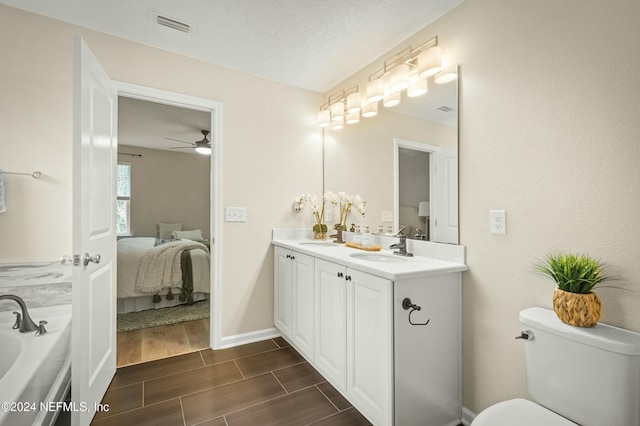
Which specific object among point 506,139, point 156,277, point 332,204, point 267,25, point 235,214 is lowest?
point 156,277

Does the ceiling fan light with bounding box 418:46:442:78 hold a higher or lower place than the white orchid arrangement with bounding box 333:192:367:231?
higher

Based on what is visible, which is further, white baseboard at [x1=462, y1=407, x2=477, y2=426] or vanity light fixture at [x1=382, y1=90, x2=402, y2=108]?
vanity light fixture at [x1=382, y1=90, x2=402, y2=108]

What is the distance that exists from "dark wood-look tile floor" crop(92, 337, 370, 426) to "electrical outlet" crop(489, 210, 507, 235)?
49.1 inches

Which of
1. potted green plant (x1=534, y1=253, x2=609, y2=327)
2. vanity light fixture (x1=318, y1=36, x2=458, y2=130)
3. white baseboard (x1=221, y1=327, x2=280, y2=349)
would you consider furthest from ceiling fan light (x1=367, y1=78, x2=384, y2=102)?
white baseboard (x1=221, y1=327, x2=280, y2=349)

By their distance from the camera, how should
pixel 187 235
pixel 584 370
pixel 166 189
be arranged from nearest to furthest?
1. pixel 584 370
2. pixel 187 235
3. pixel 166 189

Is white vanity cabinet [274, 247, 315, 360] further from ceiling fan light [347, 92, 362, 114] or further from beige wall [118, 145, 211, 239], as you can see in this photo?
beige wall [118, 145, 211, 239]

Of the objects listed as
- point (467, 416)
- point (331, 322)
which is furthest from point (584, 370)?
point (331, 322)

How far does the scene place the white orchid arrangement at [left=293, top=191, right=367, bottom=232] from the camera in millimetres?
2623

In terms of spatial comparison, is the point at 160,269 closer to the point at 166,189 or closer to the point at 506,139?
the point at 166,189

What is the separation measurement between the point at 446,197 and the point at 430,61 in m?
0.81

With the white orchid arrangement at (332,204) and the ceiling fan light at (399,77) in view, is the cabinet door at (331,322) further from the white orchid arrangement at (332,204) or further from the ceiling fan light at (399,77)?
the ceiling fan light at (399,77)

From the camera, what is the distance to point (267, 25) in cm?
198

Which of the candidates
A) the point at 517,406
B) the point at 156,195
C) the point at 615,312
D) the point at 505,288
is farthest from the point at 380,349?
the point at 156,195

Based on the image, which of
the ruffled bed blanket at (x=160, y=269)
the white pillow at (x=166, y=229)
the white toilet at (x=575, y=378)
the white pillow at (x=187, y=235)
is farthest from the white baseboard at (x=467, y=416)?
the white pillow at (x=166, y=229)
